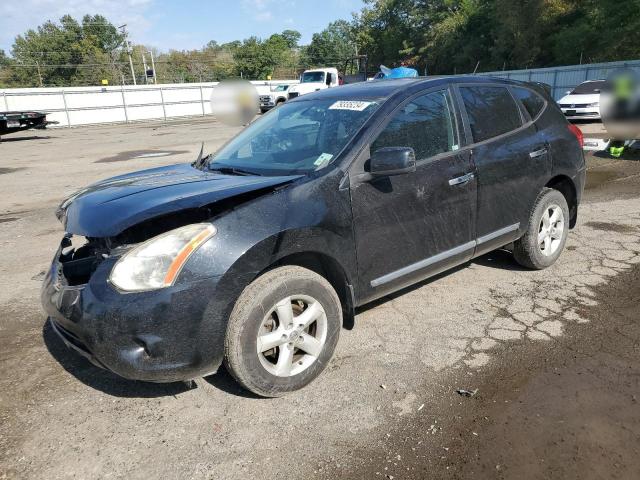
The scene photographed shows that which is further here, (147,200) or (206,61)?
(206,61)

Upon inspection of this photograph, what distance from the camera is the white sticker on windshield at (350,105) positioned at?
340cm

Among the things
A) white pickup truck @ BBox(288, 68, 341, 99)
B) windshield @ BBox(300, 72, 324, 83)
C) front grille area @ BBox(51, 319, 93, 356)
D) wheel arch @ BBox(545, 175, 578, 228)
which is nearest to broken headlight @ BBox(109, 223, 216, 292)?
front grille area @ BBox(51, 319, 93, 356)

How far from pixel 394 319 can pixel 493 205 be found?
1.18 meters

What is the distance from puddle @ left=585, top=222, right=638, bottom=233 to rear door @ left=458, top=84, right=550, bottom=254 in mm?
1920

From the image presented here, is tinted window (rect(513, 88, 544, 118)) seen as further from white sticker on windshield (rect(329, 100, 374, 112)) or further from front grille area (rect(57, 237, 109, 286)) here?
front grille area (rect(57, 237, 109, 286))

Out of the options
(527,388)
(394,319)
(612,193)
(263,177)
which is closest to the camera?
(527,388)

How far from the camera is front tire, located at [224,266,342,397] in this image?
102 inches

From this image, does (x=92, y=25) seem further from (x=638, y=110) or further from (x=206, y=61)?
(x=638, y=110)

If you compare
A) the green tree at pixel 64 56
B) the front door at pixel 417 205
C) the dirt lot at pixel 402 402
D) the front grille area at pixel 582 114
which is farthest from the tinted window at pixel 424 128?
the green tree at pixel 64 56

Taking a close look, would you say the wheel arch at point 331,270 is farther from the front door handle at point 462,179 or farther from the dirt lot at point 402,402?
the front door handle at point 462,179

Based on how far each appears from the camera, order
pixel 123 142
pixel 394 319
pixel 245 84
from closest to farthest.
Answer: pixel 394 319
pixel 245 84
pixel 123 142

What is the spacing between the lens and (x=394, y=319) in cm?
375

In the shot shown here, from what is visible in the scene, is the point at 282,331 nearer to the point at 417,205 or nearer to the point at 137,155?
the point at 417,205

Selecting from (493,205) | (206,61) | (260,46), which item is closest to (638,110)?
(493,205)
